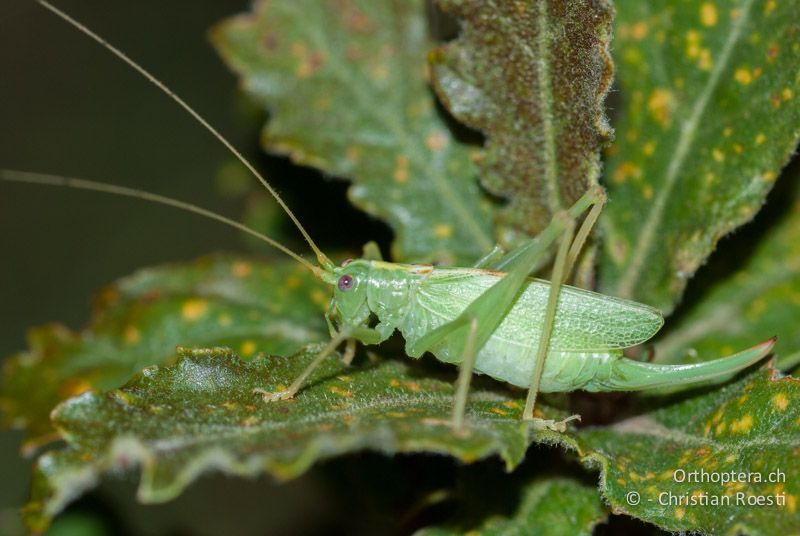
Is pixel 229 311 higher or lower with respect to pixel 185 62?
lower

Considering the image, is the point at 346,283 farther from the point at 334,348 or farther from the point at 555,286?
the point at 555,286

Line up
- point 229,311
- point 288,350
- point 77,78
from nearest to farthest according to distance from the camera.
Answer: point 288,350
point 229,311
point 77,78

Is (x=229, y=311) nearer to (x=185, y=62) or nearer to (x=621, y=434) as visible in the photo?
(x=621, y=434)

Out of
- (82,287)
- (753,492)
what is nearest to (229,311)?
(753,492)

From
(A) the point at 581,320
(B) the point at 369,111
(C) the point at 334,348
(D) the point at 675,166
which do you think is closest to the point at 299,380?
(C) the point at 334,348

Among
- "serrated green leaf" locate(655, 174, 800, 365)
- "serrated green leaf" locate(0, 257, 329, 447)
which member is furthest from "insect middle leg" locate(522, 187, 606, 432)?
"serrated green leaf" locate(0, 257, 329, 447)

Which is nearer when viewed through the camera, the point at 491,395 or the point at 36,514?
the point at 36,514

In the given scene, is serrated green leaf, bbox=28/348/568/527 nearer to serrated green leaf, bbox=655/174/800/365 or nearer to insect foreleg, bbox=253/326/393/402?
insect foreleg, bbox=253/326/393/402
